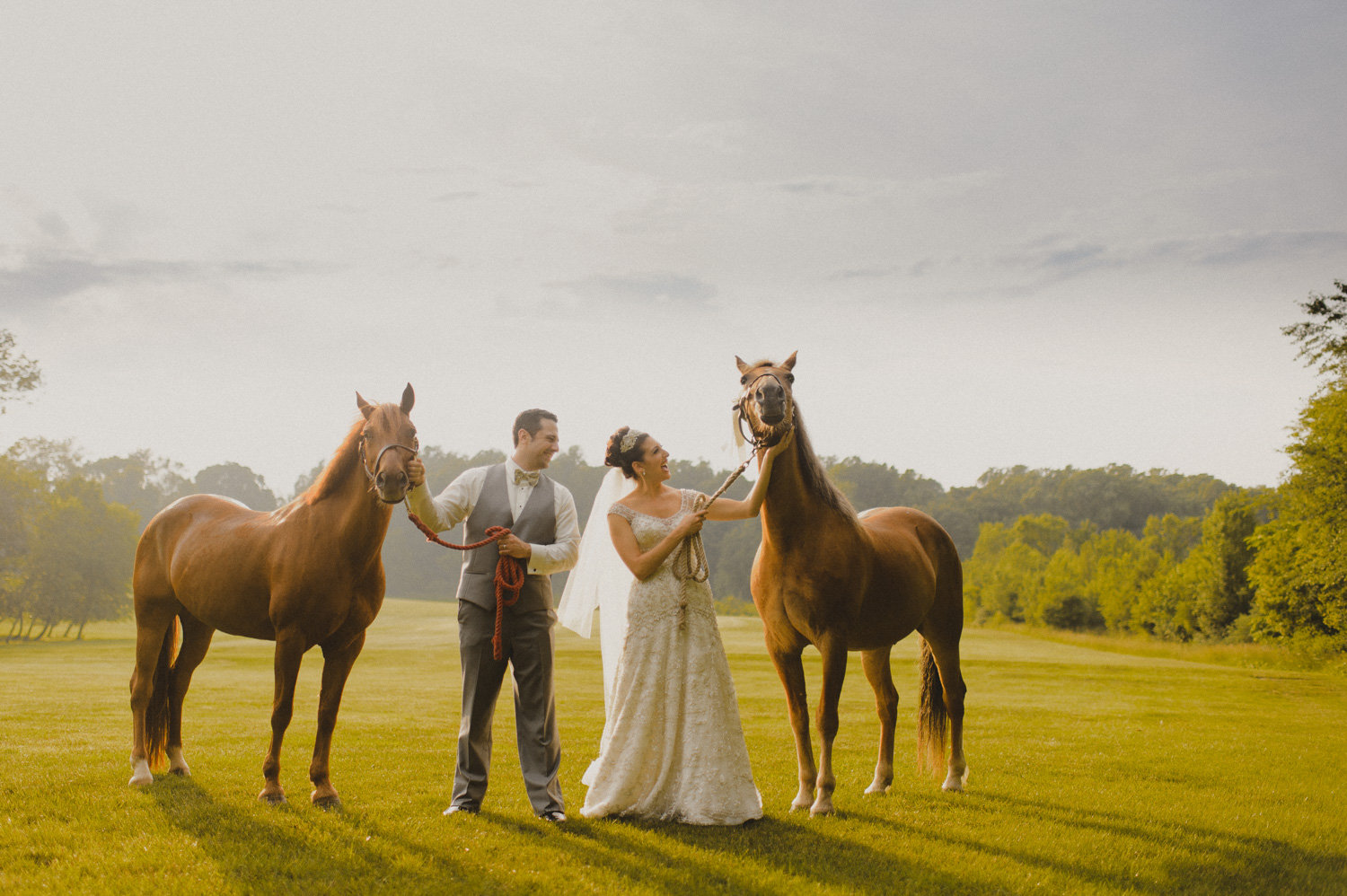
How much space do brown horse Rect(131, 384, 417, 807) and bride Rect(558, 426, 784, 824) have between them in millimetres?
1537

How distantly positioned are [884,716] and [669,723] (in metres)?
2.38

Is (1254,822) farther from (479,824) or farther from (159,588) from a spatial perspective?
(159,588)

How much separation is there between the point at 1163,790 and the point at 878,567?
3.97m

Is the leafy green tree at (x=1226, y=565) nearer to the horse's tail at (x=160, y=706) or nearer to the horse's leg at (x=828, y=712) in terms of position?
the horse's leg at (x=828, y=712)

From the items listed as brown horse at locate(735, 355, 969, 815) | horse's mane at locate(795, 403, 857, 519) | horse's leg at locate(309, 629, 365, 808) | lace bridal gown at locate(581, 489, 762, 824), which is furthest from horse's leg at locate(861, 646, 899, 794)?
horse's leg at locate(309, 629, 365, 808)

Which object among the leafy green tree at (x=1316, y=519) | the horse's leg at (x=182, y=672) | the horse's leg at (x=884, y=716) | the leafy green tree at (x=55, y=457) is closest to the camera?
the horse's leg at (x=182, y=672)

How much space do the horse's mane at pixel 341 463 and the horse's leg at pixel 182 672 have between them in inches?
78.8

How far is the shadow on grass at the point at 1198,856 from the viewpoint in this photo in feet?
16.2

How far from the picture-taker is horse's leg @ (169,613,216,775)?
669 cm

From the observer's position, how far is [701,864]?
4641 millimetres

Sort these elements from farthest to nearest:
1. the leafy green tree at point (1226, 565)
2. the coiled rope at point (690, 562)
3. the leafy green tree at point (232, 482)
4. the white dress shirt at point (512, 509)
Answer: the leafy green tree at point (232, 482)
the leafy green tree at point (1226, 565)
the coiled rope at point (690, 562)
the white dress shirt at point (512, 509)

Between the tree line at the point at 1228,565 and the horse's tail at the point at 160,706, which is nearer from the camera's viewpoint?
the horse's tail at the point at 160,706

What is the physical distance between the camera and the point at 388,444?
511 centimetres

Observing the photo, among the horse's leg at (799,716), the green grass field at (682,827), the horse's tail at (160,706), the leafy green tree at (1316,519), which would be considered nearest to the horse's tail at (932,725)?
the green grass field at (682,827)
